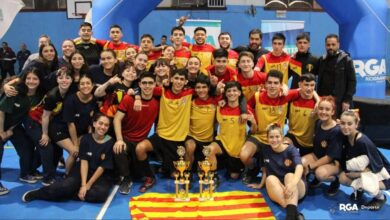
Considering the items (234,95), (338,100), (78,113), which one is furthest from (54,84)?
(338,100)

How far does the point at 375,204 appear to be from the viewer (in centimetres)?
422

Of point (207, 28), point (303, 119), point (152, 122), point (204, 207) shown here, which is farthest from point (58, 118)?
point (207, 28)

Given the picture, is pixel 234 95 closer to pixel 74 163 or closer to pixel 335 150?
pixel 335 150

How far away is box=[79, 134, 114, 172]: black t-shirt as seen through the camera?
176 inches

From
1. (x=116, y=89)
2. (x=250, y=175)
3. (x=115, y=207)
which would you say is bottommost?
(x=115, y=207)

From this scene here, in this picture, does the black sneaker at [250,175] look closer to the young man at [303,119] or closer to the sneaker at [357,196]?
the young man at [303,119]

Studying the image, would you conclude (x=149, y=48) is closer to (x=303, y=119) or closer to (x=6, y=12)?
(x=6, y=12)

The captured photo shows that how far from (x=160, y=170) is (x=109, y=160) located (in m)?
0.99

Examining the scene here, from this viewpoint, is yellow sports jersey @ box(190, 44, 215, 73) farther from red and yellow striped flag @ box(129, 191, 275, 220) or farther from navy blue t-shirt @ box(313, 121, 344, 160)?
red and yellow striped flag @ box(129, 191, 275, 220)

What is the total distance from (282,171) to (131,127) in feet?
6.45

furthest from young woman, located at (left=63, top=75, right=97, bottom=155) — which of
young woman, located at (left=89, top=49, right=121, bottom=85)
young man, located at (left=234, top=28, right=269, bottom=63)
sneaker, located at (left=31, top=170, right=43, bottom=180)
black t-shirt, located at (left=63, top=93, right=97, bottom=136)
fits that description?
young man, located at (left=234, top=28, right=269, bottom=63)

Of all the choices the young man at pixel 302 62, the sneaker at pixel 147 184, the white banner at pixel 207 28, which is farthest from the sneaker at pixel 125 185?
the white banner at pixel 207 28

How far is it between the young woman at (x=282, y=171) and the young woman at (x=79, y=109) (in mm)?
2186

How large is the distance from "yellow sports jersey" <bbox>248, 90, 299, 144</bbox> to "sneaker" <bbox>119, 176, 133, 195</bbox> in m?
1.69
